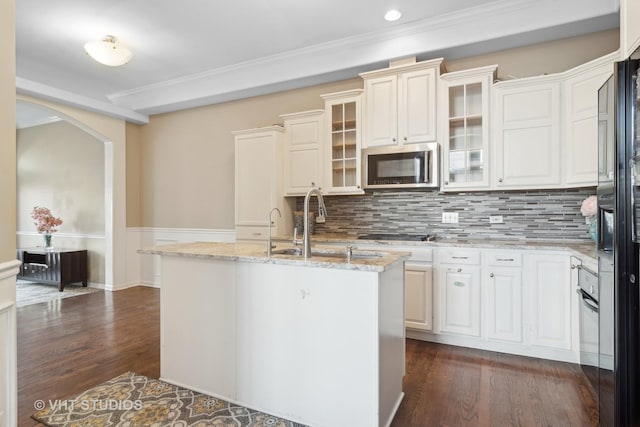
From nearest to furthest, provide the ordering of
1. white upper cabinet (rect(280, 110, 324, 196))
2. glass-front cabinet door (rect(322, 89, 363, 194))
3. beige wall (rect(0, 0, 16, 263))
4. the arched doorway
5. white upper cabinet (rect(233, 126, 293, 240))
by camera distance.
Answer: beige wall (rect(0, 0, 16, 263)), glass-front cabinet door (rect(322, 89, 363, 194)), white upper cabinet (rect(280, 110, 324, 196)), white upper cabinet (rect(233, 126, 293, 240)), the arched doorway

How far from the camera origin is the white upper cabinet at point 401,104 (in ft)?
11.0

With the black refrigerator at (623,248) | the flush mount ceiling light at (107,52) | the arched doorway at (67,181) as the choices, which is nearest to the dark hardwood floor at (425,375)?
the black refrigerator at (623,248)

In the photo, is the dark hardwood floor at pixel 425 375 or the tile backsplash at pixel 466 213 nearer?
the dark hardwood floor at pixel 425 375

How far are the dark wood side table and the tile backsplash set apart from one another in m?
3.86

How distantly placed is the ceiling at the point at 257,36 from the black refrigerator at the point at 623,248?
1883mm

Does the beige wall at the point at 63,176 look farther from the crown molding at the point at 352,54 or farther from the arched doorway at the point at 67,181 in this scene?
the crown molding at the point at 352,54

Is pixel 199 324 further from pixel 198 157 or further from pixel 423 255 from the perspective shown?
pixel 198 157

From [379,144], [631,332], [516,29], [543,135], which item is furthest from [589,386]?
[516,29]

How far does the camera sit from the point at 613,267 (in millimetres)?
1545

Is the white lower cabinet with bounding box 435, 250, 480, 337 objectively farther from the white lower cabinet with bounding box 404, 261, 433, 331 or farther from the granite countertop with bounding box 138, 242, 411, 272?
the granite countertop with bounding box 138, 242, 411, 272

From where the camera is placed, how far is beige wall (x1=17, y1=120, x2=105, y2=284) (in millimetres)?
5680

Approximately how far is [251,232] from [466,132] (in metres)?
2.59

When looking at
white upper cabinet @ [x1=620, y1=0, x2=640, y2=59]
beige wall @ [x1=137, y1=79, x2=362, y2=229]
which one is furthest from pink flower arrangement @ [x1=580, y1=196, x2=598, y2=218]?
beige wall @ [x1=137, y1=79, x2=362, y2=229]

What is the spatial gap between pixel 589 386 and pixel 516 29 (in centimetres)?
287
